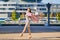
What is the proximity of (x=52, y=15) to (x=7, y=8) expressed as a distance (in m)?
13.7

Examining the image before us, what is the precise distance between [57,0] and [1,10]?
12.8m

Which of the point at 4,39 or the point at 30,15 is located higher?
the point at 30,15

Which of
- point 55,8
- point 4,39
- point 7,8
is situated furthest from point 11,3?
point 4,39

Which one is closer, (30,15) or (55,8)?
(30,15)

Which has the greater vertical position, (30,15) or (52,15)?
(30,15)

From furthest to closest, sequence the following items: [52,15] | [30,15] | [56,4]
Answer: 1. [56,4]
2. [52,15]
3. [30,15]

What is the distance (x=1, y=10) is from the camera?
57.5 m

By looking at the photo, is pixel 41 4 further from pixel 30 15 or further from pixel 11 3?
pixel 30 15

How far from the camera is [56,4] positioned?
2181 inches

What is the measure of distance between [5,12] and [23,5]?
175 inches

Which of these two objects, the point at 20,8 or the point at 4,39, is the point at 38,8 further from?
the point at 4,39

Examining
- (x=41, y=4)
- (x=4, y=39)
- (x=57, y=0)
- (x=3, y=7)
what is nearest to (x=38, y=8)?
(x=41, y=4)

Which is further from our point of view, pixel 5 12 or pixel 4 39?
pixel 5 12

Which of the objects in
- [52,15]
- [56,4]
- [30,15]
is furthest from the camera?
[56,4]
